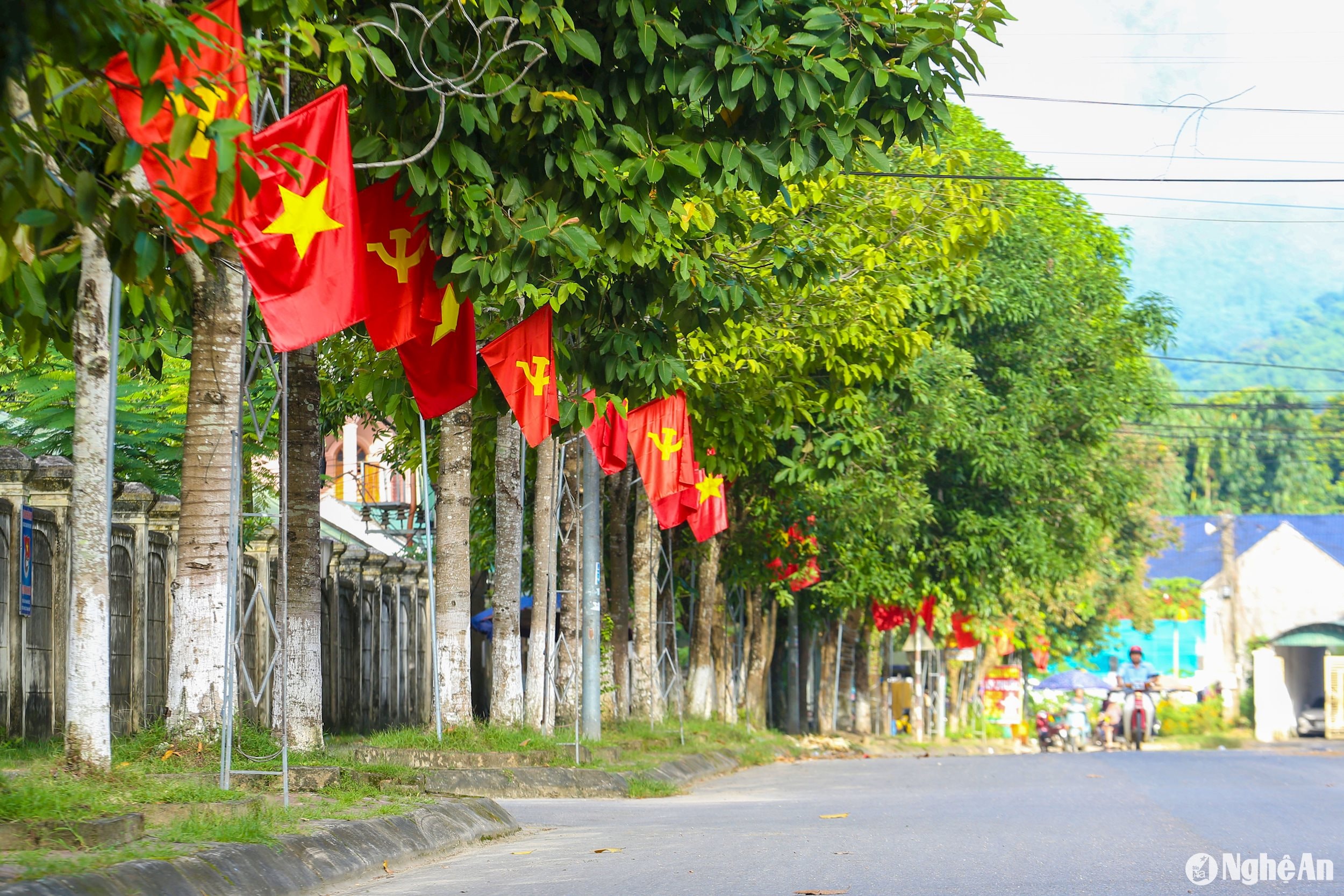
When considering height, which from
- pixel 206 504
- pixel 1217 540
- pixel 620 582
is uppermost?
pixel 1217 540

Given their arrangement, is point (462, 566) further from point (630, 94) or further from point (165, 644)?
point (630, 94)

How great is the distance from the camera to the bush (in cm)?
5353

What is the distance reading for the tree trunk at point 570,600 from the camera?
1986 centimetres

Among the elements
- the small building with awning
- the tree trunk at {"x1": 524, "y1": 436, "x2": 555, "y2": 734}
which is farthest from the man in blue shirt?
the tree trunk at {"x1": 524, "y1": 436, "x2": 555, "y2": 734}

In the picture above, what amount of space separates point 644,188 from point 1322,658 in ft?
181

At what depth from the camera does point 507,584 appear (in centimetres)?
1748

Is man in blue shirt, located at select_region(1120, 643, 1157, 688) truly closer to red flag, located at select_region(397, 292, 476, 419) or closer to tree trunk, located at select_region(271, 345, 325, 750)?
tree trunk, located at select_region(271, 345, 325, 750)

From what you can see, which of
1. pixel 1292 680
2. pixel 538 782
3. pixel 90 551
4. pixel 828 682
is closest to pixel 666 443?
pixel 538 782

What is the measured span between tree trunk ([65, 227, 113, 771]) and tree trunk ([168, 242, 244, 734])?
1394 mm

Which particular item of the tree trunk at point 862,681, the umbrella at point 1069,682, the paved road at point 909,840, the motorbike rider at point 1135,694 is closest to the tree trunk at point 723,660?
the tree trunk at point 862,681

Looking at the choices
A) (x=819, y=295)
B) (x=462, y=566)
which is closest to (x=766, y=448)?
(x=819, y=295)

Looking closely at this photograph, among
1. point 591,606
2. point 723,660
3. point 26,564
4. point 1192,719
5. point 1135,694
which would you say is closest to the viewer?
point 26,564

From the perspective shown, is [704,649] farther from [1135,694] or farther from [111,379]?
[111,379]

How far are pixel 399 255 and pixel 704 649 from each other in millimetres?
19589
